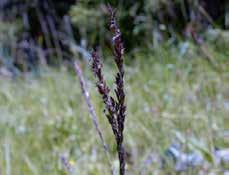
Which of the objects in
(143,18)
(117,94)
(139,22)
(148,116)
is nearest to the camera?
(117,94)

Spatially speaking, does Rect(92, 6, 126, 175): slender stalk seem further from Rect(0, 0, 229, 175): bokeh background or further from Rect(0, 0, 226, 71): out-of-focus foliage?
Rect(0, 0, 226, 71): out-of-focus foliage

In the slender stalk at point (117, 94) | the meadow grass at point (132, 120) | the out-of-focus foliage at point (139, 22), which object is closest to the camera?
the slender stalk at point (117, 94)

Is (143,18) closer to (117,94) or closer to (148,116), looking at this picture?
(148,116)

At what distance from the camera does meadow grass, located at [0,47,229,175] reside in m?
1.82

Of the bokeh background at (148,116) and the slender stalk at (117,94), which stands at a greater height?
the slender stalk at (117,94)

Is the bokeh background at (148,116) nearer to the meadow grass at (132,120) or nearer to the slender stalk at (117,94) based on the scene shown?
the meadow grass at (132,120)

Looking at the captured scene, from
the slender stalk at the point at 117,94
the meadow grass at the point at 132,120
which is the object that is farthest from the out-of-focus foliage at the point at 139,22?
the slender stalk at the point at 117,94

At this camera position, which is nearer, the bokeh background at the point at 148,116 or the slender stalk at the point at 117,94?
the slender stalk at the point at 117,94

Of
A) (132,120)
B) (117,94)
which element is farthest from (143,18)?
(117,94)

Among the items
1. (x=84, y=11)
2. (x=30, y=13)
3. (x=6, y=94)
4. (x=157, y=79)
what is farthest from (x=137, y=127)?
→ (x=30, y=13)

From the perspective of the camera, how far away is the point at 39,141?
2.50 metres

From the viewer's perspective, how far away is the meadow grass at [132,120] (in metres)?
1.82

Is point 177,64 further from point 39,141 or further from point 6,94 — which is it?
point 6,94

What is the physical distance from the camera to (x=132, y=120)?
7.39ft
